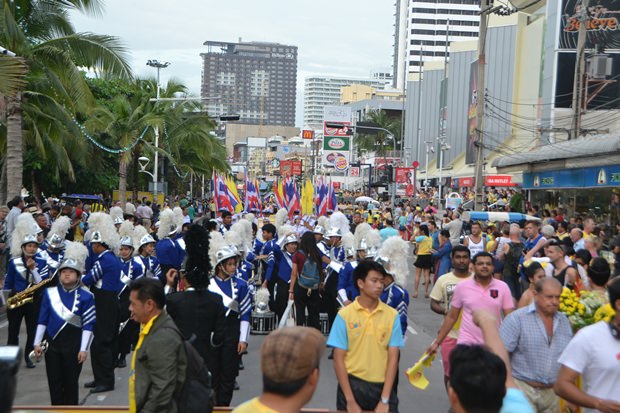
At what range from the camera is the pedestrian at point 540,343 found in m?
5.60

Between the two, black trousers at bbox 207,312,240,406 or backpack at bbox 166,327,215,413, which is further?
black trousers at bbox 207,312,240,406

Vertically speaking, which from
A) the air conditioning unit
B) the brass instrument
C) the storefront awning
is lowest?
the brass instrument

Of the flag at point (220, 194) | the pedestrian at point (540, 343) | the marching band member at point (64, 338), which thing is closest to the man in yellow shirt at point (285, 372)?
the pedestrian at point (540, 343)

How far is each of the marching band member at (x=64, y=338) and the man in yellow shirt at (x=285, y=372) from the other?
14.5 feet

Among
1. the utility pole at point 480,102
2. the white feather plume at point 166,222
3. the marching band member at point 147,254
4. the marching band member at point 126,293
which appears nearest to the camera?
the marching band member at point 126,293

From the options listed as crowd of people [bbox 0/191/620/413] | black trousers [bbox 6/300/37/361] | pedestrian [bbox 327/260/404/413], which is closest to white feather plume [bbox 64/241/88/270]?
crowd of people [bbox 0/191/620/413]

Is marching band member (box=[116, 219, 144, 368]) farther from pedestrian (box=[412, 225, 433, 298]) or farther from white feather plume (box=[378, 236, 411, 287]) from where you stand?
pedestrian (box=[412, 225, 433, 298])

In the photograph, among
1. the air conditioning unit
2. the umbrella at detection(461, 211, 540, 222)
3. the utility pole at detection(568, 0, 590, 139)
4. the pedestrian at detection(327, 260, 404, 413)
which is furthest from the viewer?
the air conditioning unit

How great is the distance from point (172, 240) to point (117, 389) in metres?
3.59

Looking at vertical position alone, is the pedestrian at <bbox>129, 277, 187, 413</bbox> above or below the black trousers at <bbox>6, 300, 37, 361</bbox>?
above

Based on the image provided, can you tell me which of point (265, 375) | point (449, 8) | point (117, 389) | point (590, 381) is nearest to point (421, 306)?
point (117, 389)

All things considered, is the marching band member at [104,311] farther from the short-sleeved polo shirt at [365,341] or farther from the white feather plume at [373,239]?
the short-sleeved polo shirt at [365,341]

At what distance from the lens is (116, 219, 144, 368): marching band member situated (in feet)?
33.2

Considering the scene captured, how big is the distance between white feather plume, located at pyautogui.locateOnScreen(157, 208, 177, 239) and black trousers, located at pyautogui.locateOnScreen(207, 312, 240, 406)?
17.4 ft
